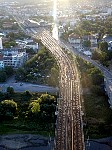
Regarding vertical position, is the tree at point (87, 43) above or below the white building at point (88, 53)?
above

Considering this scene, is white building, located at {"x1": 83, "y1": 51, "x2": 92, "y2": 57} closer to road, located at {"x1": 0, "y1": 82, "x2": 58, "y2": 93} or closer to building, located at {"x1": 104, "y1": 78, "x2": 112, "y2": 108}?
building, located at {"x1": 104, "y1": 78, "x2": 112, "y2": 108}

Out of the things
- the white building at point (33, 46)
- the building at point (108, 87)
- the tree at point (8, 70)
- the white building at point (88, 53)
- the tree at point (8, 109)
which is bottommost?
the tree at point (8, 109)

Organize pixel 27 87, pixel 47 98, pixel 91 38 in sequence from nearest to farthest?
pixel 47 98, pixel 27 87, pixel 91 38

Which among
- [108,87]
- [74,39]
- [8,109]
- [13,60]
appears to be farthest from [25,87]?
[74,39]

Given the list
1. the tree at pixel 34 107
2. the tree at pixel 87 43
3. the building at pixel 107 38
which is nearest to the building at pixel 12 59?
the tree at pixel 87 43

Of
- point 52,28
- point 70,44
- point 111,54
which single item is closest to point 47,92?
point 111,54

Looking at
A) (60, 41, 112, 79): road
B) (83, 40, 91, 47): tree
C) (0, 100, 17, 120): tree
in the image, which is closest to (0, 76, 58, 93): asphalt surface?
(0, 100, 17, 120): tree

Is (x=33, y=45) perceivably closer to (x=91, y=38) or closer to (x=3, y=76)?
(x=91, y=38)

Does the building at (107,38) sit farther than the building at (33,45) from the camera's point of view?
Yes

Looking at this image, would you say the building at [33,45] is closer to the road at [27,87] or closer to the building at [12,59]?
the building at [12,59]
